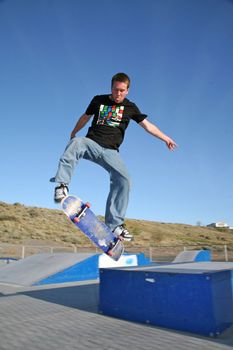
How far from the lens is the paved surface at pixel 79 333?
126 inches

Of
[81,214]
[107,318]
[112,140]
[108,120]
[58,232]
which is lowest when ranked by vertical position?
[107,318]

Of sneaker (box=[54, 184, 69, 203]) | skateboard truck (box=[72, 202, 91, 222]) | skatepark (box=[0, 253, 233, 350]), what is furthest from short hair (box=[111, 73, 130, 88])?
skatepark (box=[0, 253, 233, 350])

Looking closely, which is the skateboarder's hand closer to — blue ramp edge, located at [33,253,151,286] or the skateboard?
the skateboard

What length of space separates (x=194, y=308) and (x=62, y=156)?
2.58 m

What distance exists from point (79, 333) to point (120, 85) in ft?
11.0

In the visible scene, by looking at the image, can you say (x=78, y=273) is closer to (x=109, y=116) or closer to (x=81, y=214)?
(x=81, y=214)

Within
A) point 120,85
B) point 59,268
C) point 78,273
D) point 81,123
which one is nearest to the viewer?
point 120,85

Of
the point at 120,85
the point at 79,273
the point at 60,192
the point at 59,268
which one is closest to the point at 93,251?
the point at 79,273

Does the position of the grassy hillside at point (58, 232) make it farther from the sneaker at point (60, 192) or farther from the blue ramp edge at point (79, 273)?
the sneaker at point (60, 192)

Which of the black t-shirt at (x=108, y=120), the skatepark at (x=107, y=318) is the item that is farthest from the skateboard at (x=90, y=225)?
the black t-shirt at (x=108, y=120)

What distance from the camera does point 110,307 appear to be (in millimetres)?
4816

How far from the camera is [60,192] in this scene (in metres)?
4.12

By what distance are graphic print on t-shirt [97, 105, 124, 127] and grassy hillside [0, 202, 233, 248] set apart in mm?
32990

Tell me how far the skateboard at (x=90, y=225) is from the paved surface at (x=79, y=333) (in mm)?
1048
